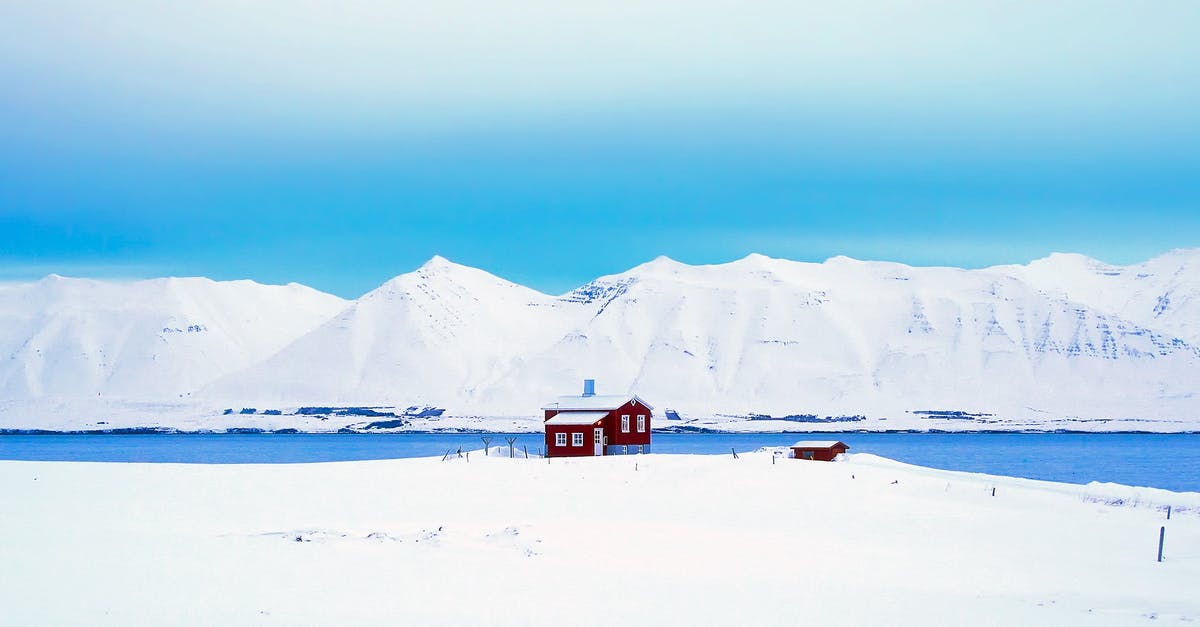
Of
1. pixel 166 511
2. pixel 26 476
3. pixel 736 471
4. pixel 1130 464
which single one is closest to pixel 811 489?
pixel 736 471

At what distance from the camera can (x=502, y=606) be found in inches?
764

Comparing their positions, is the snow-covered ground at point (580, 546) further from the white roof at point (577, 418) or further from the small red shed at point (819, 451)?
the white roof at point (577, 418)

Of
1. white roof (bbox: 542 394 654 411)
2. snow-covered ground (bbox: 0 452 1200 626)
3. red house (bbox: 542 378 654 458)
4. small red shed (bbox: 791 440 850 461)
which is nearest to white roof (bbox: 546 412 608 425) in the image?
red house (bbox: 542 378 654 458)

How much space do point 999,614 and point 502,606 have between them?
8910mm

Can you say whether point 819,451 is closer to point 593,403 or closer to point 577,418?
point 577,418

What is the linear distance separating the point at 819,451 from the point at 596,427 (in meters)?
13.3

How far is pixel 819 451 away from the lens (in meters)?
61.3

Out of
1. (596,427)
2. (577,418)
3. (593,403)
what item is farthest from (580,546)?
(593,403)

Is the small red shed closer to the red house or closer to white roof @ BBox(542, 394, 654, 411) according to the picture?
the red house

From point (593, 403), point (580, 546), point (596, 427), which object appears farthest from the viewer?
point (593, 403)

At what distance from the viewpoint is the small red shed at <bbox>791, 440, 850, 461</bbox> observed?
61156mm

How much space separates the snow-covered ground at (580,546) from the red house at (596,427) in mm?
15329

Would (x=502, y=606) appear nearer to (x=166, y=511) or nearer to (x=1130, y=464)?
(x=166, y=511)

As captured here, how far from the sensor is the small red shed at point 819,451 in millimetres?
61156
